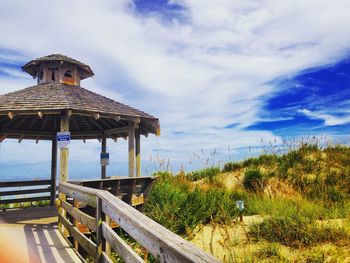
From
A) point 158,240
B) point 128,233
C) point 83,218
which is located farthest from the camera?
point 83,218

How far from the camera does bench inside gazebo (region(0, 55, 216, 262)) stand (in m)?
2.68

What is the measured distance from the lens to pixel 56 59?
1273 centimetres

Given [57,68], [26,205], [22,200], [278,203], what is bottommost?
[26,205]

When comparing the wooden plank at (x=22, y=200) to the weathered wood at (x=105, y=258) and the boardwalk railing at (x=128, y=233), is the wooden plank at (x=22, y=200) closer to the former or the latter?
the boardwalk railing at (x=128, y=233)

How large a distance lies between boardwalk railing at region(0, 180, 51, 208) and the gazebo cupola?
165 inches

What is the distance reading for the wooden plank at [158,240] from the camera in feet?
5.75

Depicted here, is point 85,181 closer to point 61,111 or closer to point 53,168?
point 61,111

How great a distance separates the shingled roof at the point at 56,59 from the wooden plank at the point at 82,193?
7073mm

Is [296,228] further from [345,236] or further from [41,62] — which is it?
[41,62]

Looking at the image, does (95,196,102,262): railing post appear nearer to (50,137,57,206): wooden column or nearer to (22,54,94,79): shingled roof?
(22,54,94,79): shingled roof

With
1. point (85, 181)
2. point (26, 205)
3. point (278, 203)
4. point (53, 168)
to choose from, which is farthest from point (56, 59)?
point (278, 203)

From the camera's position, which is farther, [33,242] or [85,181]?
[85,181]

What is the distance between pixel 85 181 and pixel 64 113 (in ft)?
9.13

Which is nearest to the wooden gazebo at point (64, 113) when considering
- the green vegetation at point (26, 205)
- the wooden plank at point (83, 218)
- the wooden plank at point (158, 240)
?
the green vegetation at point (26, 205)
